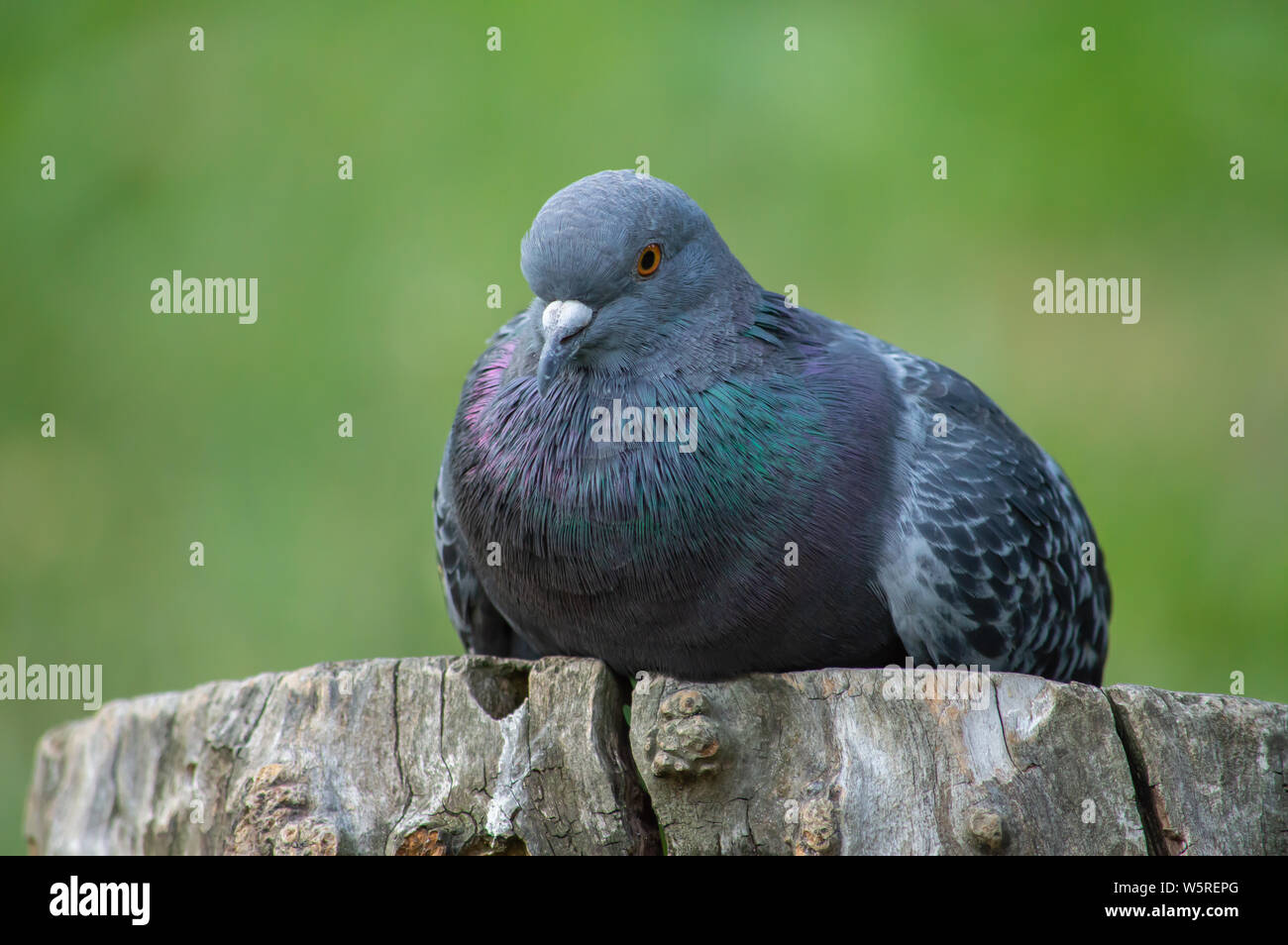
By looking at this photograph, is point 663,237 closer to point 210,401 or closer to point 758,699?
point 758,699

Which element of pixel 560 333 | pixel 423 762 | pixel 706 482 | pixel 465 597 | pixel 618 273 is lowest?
pixel 423 762

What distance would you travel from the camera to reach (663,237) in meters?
4.40

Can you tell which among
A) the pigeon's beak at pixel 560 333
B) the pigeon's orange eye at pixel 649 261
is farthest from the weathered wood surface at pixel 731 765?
the pigeon's orange eye at pixel 649 261

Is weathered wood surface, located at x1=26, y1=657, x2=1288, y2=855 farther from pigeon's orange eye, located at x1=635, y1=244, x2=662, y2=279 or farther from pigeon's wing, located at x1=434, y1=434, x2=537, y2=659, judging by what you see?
pigeon's orange eye, located at x1=635, y1=244, x2=662, y2=279

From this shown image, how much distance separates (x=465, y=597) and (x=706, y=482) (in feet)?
5.05

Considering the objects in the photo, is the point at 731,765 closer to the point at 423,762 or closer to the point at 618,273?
the point at 423,762

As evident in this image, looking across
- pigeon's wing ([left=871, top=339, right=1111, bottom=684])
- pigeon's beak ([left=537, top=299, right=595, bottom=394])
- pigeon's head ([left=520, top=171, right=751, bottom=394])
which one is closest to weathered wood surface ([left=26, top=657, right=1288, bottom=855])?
pigeon's wing ([left=871, top=339, right=1111, bottom=684])

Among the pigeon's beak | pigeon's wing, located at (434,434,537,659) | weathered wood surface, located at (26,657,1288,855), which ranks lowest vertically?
weathered wood surface, located at (26,657,1288,855)

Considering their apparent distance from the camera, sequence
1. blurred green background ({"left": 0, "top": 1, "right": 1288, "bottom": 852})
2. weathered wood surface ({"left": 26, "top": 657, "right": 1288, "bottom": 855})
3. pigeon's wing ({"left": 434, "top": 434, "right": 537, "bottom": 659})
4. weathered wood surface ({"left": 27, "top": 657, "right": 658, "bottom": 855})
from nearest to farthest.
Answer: weathered wood surface ({"left": 26, "top": 657, "right": 1288, "bottom": 855}), weathered wood surface ({"left": 27, "top": 657, "right": 658, "bottom": 855}), pigeon's wing ({"left": 434, "top": 434, "right": 537, "bottom": 659}), blurred green background ({"left": 0, "top": 1, "right": 1288, "bottom": 852})

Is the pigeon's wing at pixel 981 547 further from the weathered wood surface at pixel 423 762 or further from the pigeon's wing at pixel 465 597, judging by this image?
the pigeon's wing at pixel 465 597

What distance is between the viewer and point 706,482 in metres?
4.14

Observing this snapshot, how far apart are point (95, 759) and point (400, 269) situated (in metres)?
4.60

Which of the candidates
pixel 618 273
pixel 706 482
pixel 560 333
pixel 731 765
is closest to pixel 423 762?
pixel 731 765

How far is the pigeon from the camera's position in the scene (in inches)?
163
